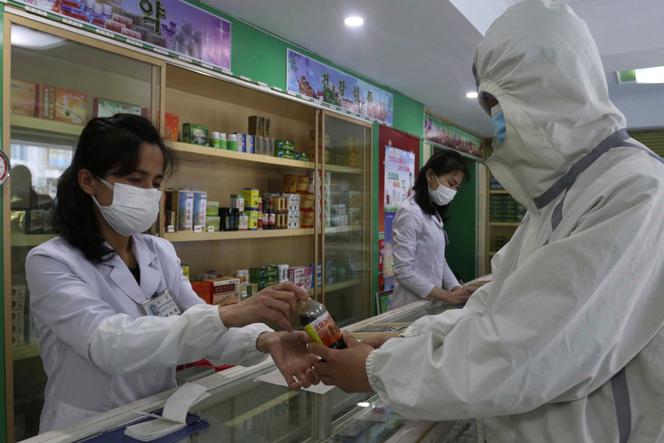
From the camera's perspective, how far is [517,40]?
1029 mm

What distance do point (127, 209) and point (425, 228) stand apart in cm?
229

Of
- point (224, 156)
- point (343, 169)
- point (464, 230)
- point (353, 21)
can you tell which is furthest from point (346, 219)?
point (464, 230)

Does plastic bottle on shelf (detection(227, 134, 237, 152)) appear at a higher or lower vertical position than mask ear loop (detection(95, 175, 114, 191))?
higher

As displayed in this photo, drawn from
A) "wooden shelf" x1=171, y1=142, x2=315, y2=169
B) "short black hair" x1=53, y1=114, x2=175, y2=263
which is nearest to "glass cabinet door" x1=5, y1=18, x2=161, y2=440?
"wooden shelf" x1=171, y1=142, x2=315, y2=169

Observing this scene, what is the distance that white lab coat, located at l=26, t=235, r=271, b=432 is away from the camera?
1.32 m

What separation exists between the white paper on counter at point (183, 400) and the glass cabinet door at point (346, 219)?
308 centimetres

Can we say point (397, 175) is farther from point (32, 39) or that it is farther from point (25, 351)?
point (25, 351)

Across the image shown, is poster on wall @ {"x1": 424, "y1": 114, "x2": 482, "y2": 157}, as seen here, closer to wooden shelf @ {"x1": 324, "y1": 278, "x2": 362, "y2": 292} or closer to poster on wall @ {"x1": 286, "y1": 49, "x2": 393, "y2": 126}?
poster on wall @ {"x1": 286, "y1": 49, "x2": 393, "y2": 126}

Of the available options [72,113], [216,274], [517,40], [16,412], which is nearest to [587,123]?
[517,40]

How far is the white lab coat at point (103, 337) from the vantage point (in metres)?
1.32

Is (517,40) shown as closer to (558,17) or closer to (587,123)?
(558,17)

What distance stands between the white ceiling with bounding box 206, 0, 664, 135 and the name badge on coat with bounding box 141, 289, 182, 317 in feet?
7.39

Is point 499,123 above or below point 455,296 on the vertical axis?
above

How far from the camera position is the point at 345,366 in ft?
3.52
